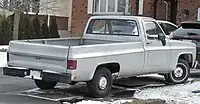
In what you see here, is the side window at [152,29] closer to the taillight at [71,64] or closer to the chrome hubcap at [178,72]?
the chrome hubcap at [178,72]

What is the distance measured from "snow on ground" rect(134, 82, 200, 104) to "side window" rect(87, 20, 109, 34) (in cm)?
186

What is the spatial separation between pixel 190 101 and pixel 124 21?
2.95 m

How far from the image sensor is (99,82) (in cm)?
1039

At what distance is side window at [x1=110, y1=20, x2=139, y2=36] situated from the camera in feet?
38.2

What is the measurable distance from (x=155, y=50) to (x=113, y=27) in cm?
121

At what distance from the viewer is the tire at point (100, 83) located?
33.7ft

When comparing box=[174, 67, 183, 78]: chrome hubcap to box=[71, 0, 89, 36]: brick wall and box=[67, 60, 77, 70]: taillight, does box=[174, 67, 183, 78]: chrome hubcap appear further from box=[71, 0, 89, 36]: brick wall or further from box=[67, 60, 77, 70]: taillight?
box=[71, 0, 89, 36]: brick wall

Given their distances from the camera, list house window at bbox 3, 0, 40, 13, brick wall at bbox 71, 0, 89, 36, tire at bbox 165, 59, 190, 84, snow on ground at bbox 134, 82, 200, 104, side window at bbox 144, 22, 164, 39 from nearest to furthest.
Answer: snow on ground at bbox 134, 82, 200, 104 < side window at bbox 144, 22, 164, 39 < tire at bbox 165, 59, 190, 84 < house window at bbox 3, 0, 40, 13 < brick wall at bbox 71, 0, 89, 36

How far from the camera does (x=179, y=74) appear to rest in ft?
42.3

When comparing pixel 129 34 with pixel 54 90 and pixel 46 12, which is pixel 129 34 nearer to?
pixel 54 90

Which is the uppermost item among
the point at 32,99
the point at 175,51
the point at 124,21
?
the point at 124,21

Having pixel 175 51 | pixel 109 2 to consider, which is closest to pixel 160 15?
pixel 109 2

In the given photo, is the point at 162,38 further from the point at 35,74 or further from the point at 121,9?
the point at 121,9

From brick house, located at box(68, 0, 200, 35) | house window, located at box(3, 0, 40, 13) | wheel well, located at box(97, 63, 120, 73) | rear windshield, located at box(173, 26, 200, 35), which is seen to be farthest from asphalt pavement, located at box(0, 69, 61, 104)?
brick house, located at box(68, 0, 200, 35)
